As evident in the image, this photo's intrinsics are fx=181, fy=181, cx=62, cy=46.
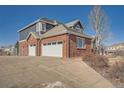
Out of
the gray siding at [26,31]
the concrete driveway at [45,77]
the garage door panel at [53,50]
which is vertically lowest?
the concrete driveway at [45,77]

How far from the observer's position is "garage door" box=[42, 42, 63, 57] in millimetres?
15498

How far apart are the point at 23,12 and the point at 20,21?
1.48 metres

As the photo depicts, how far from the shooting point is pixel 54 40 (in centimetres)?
1631

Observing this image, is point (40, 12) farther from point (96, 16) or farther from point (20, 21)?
point (96, 16)

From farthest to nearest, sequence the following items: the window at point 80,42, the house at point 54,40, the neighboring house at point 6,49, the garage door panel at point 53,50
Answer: the neighboring house at point 6,49 < the window at point 80,42 < the garage door panel at point 53,50 < the house at point 54,40

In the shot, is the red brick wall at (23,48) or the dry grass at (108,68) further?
the red brick wall at (23,48)

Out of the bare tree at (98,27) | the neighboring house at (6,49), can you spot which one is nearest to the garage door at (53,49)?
the neighboring house at (6,49)

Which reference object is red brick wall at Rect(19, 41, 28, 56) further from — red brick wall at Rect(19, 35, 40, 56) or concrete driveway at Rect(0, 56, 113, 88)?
concrete driveway at Rect(0, 56, 113, 88)

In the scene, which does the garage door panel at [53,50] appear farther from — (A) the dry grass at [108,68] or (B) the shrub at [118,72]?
(B) the shrub at [118,72]

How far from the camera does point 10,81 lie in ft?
23.8

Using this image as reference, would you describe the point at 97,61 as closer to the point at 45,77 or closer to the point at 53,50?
the point at 45,77

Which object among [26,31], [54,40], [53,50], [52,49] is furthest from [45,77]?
[26,31]

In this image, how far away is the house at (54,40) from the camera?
50.2 ft
